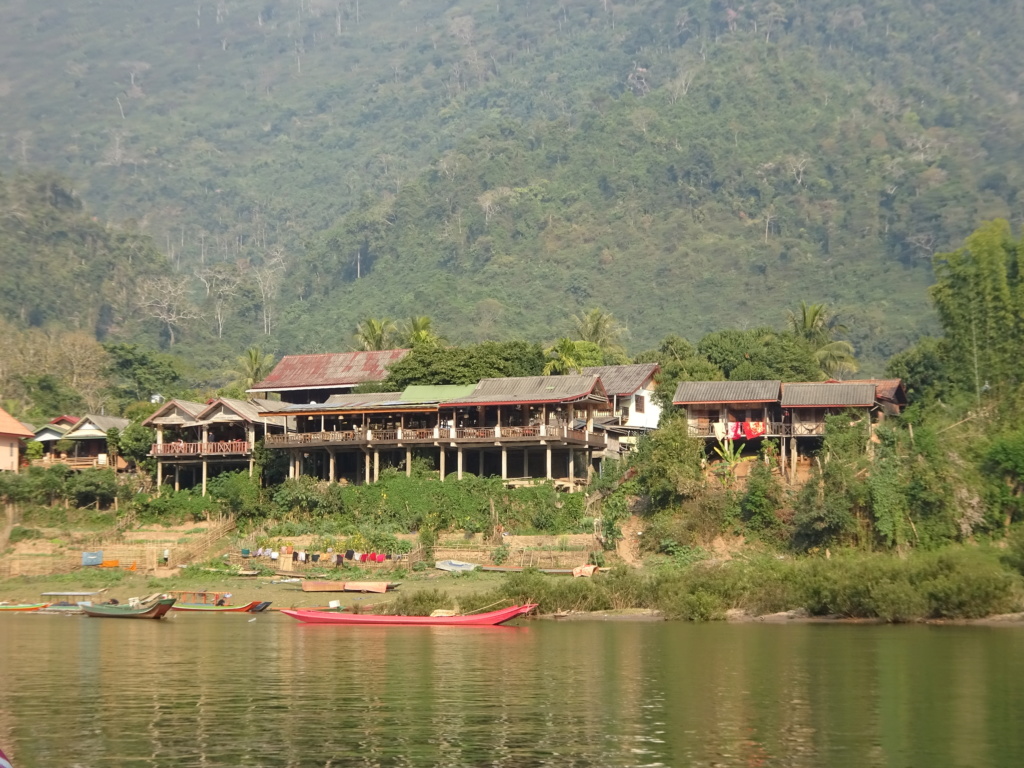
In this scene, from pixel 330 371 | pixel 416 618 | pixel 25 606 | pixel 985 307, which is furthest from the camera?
pixel 330 371

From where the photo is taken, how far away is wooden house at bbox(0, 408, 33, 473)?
68250 mm

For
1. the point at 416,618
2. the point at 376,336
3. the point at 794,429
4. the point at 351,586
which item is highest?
the point at 376,336

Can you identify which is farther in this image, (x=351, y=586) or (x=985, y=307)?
(x=985, y=307)

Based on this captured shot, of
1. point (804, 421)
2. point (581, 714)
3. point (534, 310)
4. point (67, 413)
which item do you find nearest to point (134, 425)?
point (67, 413)

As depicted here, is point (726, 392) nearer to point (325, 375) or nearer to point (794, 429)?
point (794, 429)

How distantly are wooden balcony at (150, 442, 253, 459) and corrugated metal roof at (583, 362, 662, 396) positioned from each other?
55.9 feet

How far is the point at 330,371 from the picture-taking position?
76.4m

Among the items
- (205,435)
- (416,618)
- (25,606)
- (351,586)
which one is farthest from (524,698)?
(205,435)

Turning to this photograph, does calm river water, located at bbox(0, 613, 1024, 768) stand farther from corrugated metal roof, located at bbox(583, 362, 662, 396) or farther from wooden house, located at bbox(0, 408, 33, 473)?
wooden house, located at bbox(0, 408, 33, 473)

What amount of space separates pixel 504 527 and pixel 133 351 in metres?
44.8

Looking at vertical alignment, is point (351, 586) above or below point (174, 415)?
below

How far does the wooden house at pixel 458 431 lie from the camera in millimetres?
60469

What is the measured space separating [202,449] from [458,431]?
42.0ft

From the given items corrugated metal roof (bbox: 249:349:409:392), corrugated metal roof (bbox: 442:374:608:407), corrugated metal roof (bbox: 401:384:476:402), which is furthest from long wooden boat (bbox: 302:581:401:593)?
corrugated metal roof (bbox: 249:349:409:392)
